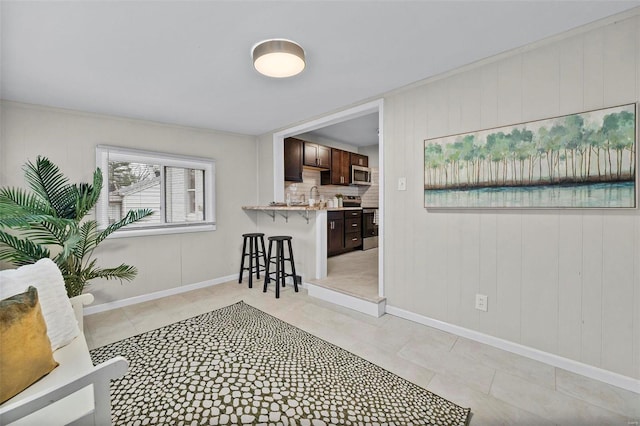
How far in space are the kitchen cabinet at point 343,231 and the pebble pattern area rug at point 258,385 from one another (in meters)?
2.91

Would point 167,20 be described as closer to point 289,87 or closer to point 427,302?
point 289,87

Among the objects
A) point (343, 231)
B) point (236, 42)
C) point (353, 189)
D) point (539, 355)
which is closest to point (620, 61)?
point (539, 355)

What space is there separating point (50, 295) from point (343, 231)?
4.56m

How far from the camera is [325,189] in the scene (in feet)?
20.2

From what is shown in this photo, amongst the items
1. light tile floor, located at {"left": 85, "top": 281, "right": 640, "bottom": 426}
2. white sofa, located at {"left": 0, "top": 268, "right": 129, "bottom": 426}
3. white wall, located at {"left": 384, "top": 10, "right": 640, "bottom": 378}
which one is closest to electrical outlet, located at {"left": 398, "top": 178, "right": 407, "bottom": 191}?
white wall, located at {"left": 384, "top": 10, "right": 640, "bottom": 378}

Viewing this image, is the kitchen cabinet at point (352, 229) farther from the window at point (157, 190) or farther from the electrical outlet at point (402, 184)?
the electrical outlet at point (402, 184)

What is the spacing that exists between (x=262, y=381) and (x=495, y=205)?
218cm

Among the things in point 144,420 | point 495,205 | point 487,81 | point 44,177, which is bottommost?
point 144,420

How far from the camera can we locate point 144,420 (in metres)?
1.58

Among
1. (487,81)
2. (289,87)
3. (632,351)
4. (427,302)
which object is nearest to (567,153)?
(487,81)

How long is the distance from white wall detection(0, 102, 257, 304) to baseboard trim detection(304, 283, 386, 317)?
5.23 feet

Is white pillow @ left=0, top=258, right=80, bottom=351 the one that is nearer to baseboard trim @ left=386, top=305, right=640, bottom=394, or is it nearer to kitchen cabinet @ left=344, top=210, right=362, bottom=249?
baseboard trim @ left=386, top=305, right=640, bottom=394

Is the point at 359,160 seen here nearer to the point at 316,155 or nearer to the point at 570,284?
the point at 316,155

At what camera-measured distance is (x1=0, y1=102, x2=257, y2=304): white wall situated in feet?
9.27
